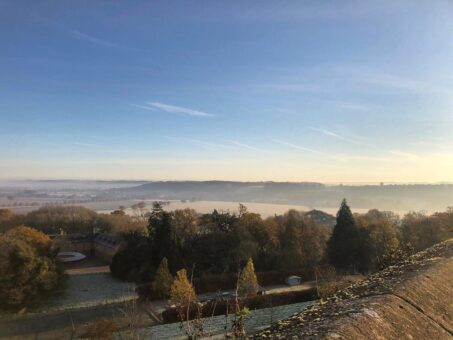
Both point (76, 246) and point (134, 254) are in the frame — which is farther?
point (76, 246)

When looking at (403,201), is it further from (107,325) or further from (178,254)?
(107,325)

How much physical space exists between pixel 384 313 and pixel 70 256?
40660 millimetres

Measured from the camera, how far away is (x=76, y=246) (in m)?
42.8

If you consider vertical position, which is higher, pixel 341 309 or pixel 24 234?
pixel 341 309

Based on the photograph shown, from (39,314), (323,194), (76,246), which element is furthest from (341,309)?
(323,194)

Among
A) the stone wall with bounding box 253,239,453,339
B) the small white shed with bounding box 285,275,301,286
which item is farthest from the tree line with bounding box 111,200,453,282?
the stone wall with bounding box 253,239,453,339

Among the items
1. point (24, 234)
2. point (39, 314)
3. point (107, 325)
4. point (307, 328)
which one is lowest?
point (39, 314)

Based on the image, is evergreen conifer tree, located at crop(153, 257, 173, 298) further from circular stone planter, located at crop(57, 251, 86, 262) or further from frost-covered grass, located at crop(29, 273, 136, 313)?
circular stone planter, located at crop(57, 251, 86, 262)

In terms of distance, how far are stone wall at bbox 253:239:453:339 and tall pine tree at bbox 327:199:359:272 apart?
89.7ft

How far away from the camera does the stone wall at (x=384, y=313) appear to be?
2.23 m

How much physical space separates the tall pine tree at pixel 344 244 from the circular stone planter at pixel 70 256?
23.5 m

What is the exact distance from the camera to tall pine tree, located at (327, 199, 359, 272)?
29.6 metres

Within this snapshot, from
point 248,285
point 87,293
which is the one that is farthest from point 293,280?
point 87,293

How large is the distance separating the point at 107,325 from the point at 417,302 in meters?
15.0
